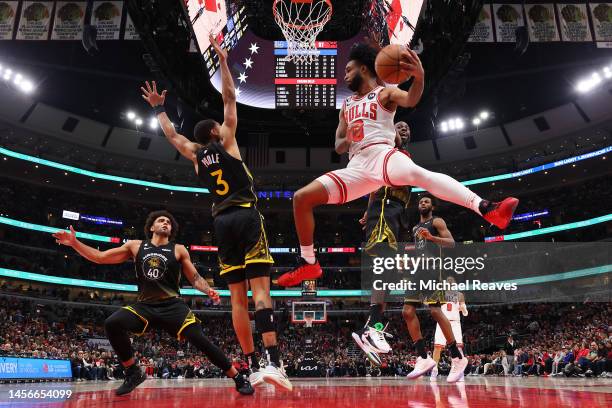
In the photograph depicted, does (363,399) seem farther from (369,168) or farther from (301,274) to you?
(369,168)

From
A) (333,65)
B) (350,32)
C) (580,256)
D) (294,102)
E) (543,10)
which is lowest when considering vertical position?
(580,256)

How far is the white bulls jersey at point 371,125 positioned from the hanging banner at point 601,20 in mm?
15001

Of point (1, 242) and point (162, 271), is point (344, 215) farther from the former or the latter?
point (162, 271)

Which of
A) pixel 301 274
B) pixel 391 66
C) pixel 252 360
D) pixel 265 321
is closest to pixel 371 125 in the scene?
pixel 391 66

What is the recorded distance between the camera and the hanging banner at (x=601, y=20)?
53.3 feet

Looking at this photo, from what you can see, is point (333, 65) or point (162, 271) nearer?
point (162, 271)

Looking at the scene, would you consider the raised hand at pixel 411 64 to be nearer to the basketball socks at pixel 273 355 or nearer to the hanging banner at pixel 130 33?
the basketball socks at pixel 273 355

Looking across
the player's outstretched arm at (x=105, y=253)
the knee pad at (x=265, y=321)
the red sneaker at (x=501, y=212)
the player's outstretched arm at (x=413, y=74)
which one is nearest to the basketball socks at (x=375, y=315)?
the knee pad at (x=265, y=321)

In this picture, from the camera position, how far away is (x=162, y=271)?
5469 mm

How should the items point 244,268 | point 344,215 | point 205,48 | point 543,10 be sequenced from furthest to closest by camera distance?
1. point 344,215
2. point 543,10
3. point 205,48
4. point 244,268

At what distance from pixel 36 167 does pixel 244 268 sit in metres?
30.9

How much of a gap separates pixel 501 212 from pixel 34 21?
17241 mm

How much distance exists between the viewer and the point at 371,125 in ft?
15.1

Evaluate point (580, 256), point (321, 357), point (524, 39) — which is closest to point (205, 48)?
point (524, 39)
